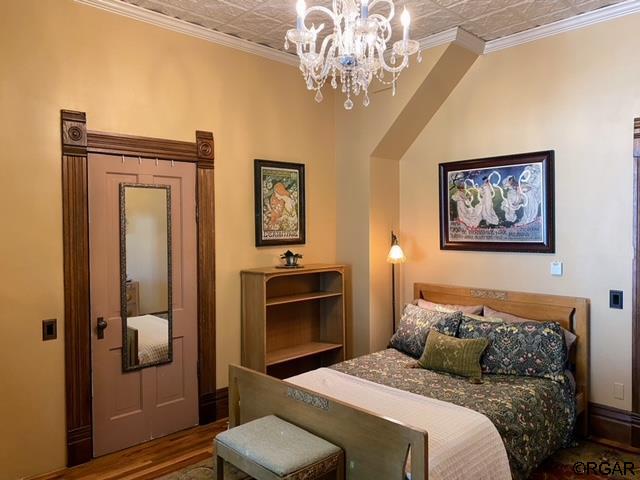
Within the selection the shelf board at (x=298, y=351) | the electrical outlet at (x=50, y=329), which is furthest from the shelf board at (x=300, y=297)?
the electrical outlet at (x=50, y=329)

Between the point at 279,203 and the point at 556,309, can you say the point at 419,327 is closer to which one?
the point at 556,309

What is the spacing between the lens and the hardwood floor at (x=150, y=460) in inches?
117

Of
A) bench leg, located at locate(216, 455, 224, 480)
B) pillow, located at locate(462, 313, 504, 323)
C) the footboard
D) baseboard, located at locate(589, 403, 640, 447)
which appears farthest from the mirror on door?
baseboard, located at locate(589, 403, 640, 447)

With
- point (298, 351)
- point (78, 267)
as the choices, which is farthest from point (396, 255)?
point (78, 267)

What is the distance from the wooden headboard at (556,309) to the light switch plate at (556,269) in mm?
168

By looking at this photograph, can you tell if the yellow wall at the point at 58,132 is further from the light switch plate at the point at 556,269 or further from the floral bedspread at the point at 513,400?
the light switch plate at the point at 556,269

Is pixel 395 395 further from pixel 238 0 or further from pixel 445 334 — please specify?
pixel 238 0

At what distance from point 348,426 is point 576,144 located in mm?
2723

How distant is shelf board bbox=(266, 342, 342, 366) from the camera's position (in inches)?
155

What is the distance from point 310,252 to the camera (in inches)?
177

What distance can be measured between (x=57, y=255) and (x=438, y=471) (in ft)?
8.36

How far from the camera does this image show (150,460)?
3176 mm

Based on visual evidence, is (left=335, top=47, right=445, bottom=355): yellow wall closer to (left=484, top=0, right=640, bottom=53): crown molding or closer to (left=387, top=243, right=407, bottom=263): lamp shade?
(left=387, top=243, right=407, bottom=263): lamp shade

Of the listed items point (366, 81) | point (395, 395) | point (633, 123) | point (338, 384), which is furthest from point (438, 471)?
point (633, 123)
